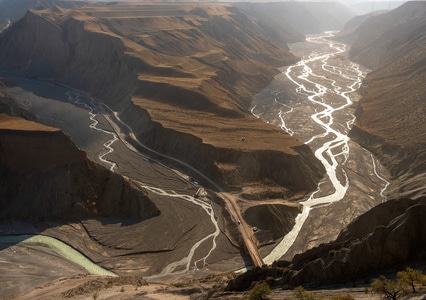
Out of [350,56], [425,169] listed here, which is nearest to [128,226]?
[425,169]

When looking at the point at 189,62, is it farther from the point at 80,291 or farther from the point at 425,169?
the point at 80,291

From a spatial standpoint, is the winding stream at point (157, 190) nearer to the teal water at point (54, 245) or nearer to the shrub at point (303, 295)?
the teal water at point (54, 245)

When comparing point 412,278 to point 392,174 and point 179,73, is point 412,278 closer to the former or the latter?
point 392,174

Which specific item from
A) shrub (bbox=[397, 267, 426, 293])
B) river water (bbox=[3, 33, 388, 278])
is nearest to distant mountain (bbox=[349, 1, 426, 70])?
river water (bbox=[3, 33, 388, 278])

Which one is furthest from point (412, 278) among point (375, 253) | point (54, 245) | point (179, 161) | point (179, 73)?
point (179, 73)

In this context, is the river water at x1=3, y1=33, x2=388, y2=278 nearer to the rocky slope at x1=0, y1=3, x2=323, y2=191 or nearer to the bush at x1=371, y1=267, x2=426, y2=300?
the rocky slope at x1=0, y1=3, x2=323, y2=191

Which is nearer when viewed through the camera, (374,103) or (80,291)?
(80,291)
